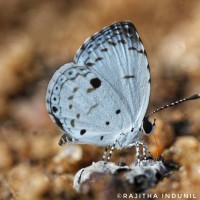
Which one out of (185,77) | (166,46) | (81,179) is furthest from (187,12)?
(81,179)

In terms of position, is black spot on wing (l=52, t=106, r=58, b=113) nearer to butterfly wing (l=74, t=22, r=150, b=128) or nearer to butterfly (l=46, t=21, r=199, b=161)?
butterfly (l=46, t=21, r=199, b=161)

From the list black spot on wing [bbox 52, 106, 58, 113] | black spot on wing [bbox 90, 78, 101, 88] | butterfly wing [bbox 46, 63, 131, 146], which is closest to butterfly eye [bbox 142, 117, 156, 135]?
butterfly wing [bbox 46, 63, 131, 146]

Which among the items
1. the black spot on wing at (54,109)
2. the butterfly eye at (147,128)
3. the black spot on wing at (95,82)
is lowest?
the butterfly eye at (147,128)

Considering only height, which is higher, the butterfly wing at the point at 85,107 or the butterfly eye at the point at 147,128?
the butterfly wing at the point at 85,107

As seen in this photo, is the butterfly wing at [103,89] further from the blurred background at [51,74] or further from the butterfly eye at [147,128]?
the blurred background at [51,74]

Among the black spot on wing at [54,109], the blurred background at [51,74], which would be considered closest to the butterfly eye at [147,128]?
the blurred background at [51,74]

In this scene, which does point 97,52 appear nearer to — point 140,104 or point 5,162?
point 140,104

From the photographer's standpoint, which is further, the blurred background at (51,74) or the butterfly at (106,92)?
the blurred background at (51,74)
